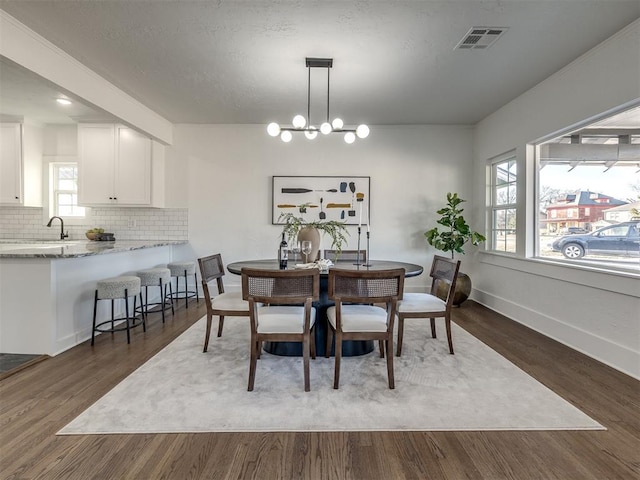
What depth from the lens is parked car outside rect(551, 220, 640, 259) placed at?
2.71 meters

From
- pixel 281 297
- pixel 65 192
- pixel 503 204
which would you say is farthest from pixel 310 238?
pixel 65 192

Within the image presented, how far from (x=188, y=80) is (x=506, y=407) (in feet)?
13.3

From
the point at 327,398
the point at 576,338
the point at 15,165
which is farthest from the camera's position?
the point at 15,165

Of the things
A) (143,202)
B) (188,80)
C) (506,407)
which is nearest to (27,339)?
(143,202)

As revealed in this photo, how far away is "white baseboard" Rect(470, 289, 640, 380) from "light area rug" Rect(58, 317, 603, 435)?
844mm

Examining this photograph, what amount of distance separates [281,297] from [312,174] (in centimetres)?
330

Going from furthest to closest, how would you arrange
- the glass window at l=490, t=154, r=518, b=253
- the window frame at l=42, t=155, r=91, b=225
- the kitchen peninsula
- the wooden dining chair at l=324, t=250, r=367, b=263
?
the window frame at l=42, t=155, r=91, b=225 < the glass window at l=490, t=154, r=518, b=253 < the wooden dining chair at l=324, t=250, r=367, b=263 < the kitchen peninsula

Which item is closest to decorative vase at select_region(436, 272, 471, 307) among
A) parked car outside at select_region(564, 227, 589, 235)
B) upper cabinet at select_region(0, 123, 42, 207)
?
parked car outside at select_region(564, 227, 589, 235)

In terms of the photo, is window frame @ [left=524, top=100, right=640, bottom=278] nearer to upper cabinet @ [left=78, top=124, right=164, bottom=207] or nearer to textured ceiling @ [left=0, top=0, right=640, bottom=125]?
textured ceiling @ [left=0, top=0, right=640, bottom=125]

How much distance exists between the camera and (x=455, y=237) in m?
4.77

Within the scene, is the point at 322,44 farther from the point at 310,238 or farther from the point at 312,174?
the point at 312,174

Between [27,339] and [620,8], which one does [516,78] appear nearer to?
[620,8]

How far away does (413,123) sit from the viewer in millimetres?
5102

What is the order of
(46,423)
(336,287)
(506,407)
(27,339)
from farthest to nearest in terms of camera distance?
(27,339) → (336,287) → (506,407) → (46,423)
